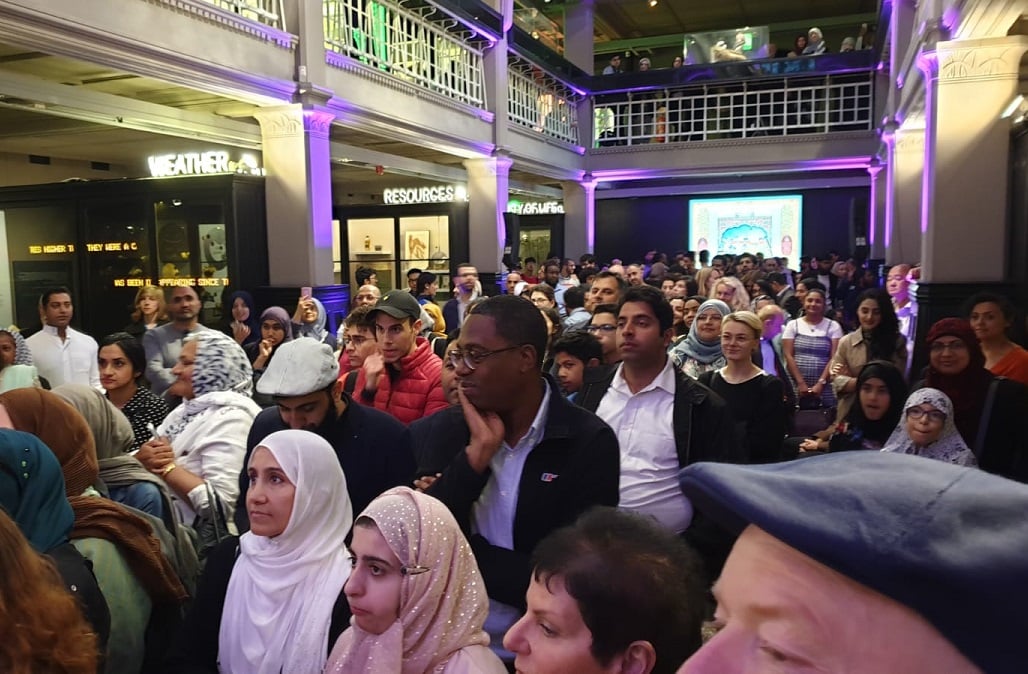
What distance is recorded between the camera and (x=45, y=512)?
75.8 inches

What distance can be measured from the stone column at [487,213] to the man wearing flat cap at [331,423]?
34.4ft

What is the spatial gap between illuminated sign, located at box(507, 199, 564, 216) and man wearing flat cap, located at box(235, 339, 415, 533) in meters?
16.4

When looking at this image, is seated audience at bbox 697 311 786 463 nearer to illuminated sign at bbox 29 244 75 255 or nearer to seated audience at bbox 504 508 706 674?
seated audience at bbox 504 508 706 674

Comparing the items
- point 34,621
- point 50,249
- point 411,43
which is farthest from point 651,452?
point 50,249

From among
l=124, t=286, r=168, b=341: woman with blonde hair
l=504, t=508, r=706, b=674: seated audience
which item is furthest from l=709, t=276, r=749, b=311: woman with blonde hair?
l=504, t=508, r=706, b=674: seated audience

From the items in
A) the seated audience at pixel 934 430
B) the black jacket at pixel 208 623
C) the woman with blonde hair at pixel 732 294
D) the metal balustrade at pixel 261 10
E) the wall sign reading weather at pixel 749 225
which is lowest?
the black jacket at pixel 208 623

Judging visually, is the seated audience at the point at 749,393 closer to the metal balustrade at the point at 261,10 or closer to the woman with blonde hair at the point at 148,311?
the woman with blonde hair at the point at 148,311

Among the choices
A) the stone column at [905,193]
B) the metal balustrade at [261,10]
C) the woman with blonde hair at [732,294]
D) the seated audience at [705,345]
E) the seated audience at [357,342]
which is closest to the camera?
the seated audience at [357,342]

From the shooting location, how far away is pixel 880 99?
15.7 m

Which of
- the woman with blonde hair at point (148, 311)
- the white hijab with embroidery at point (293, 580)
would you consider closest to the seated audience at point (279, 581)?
the white hijab with embroidery at point (293, 580)

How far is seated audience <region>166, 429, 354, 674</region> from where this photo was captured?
201cm

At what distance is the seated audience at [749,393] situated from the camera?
3.83 metres

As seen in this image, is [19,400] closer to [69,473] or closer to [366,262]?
[69,473]

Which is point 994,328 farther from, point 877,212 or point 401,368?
point 877,212
